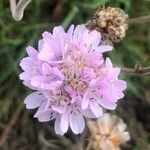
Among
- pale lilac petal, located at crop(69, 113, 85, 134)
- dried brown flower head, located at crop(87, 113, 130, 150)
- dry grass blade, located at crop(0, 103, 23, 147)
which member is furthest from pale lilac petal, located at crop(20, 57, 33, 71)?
Answer: dry grass blade, located at crop(0, 103, 23, 147)

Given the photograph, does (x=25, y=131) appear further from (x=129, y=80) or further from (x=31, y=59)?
(x=31, y=59)

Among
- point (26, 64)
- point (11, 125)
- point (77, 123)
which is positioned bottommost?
point (11, 125)

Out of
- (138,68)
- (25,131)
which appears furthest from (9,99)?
(138,68)

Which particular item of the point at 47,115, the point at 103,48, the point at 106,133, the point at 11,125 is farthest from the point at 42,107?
the point at 11,125

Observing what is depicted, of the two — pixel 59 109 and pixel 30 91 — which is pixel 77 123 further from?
pixel 30 91

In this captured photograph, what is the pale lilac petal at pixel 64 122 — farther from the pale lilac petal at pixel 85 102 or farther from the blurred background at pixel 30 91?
the blurred background at pixel 30 91

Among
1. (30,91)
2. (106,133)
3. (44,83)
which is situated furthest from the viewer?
(30,91)

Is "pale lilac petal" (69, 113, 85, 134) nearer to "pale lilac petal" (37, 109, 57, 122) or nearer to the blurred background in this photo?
"pale lilac petal" (37, 109, 57, 122)
